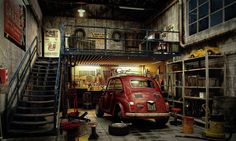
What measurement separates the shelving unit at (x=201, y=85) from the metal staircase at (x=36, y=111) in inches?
193

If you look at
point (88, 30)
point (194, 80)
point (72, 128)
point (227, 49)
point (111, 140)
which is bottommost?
point (111, 140)

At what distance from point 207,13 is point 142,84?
3963 millimetres

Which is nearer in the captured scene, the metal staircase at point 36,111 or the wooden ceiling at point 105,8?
the metal staircase at point 36,111

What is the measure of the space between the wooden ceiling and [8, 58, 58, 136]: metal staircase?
163 inches

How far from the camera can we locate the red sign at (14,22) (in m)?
6.35

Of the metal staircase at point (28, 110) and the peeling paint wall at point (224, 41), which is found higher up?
the peeling paint wall at point (224, 41)

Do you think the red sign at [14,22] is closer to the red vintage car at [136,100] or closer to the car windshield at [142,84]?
the red vintage car at [136,100]

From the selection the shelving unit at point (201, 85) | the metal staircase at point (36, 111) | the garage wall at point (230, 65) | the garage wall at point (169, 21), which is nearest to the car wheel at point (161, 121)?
the shelving unit at point (201, 85)

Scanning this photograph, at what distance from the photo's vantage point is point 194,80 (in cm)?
838

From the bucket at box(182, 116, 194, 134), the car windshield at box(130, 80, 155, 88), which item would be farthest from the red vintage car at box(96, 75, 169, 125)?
the bucket at box(182, 116, 194, 134)

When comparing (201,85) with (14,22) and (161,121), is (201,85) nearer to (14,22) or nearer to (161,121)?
(161,121)

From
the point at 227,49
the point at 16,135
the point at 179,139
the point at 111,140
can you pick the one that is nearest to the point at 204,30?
the point at 227,49

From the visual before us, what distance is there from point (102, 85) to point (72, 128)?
9.85m

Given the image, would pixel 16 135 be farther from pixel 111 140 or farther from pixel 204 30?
pixel 204 30
